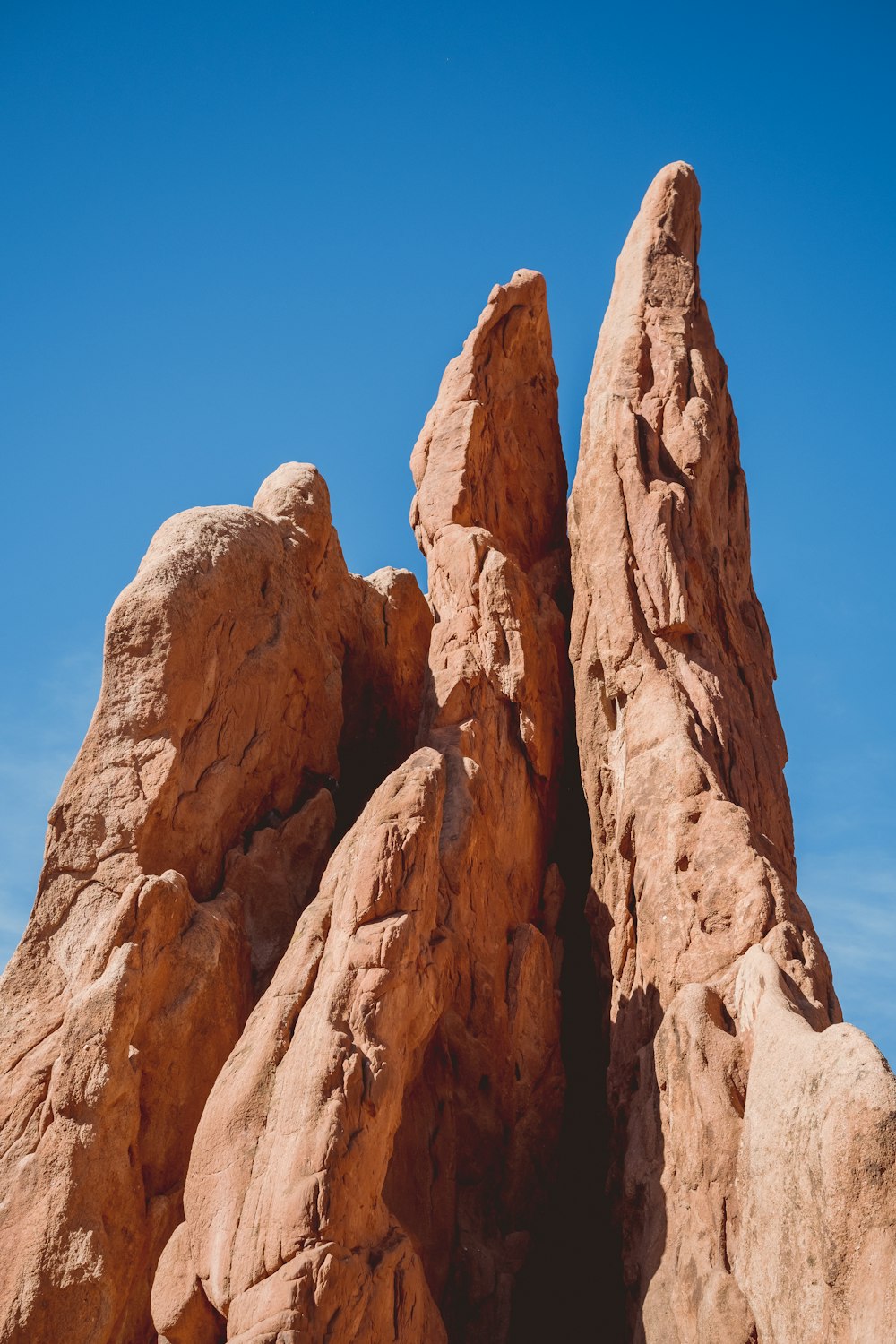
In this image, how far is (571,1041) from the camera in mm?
19859

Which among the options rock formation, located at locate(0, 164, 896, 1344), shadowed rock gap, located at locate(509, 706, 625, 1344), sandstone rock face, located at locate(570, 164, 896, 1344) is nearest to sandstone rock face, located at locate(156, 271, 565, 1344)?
rock formation, located at locate(0, 164, 896, 1344)

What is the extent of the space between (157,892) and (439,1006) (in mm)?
3278

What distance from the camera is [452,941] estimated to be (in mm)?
16594

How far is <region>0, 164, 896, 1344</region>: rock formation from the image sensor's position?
13852 mm

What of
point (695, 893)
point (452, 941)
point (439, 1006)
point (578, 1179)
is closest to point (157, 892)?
point (452, 941)

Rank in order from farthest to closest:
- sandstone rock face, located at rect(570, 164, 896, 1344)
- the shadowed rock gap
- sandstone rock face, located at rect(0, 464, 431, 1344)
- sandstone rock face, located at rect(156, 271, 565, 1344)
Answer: the shadowed rock gap, sandstone rock face, located at rect(0, 464, 431, 1344), sandstone rock face, located at rect(156, 271, 565, 1344), sandstone rock face, located at rect(570, 164, 896, 1344)

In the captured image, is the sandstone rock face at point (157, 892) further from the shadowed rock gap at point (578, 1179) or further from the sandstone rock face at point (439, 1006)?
the shadowed rock gap at point (578, 1179)

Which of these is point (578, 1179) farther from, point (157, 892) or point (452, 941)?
point (157, 892)

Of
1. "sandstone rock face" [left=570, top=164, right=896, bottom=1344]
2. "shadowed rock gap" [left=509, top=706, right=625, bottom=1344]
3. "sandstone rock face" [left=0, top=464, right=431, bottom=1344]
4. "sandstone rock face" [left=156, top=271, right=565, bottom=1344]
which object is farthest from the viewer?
"shadowed rock gap" [left=509, top=706, right=625, bottom=1344]

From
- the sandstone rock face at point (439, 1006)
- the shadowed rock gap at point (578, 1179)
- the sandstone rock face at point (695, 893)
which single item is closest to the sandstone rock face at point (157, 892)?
the sandstone rock face at point (439, 1006)

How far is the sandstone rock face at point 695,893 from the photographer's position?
513 inches

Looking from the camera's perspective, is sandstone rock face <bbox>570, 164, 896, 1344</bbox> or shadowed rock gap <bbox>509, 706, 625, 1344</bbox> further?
shadowed rock gap <bbox>509, 706, 625, 1344</bbox>

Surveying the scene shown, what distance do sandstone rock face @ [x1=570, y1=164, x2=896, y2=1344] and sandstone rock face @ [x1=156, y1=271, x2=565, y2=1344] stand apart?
102 cm

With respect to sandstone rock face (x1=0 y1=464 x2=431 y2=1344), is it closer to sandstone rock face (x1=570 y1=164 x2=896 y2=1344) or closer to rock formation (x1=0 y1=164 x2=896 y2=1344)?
rock formation (x1=0 y1=164 x2=896 y2=1344)
